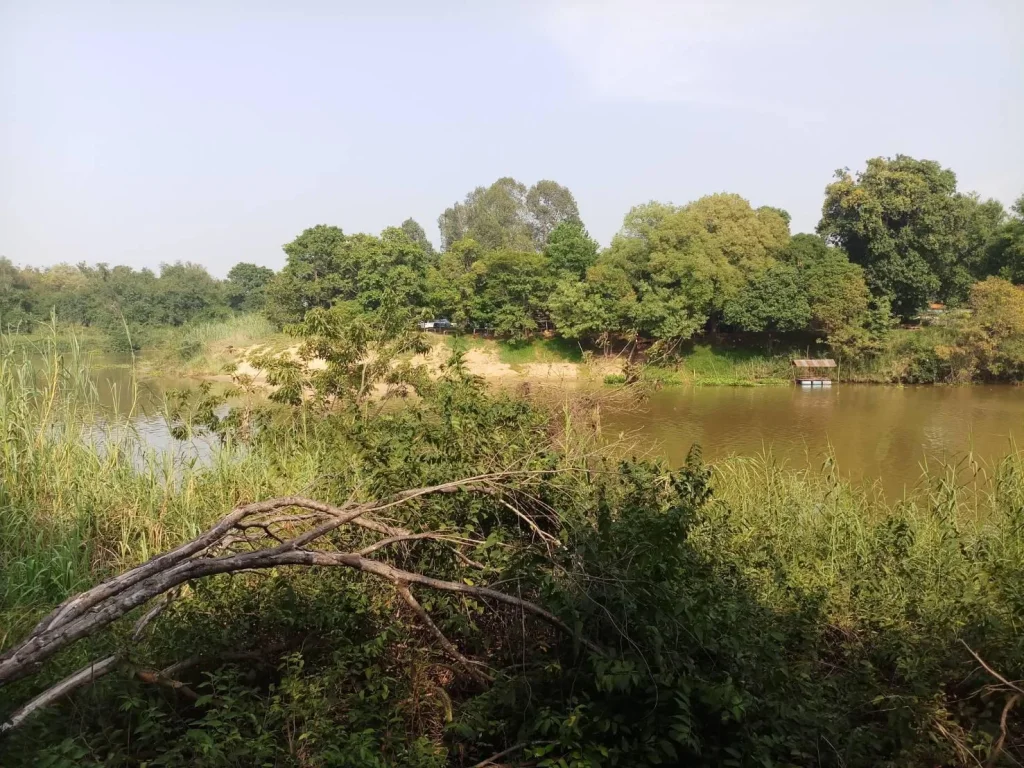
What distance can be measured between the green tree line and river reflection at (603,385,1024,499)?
10.2 feet

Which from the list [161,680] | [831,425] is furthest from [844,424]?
[161,680]

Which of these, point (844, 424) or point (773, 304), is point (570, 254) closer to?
point (773, 304)

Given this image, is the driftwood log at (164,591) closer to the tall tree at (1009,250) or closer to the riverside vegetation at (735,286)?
the riverside vegetation at (735,286)

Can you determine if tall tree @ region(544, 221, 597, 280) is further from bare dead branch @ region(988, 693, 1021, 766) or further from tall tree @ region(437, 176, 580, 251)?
bare dead branch @ region(988, 693, 1021, 766)

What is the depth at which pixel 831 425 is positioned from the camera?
47.3 ft

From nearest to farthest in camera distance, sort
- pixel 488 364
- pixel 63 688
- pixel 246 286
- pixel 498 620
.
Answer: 1. pixel 63 688
2. pixel 498 620
3. pixel 488 364
4. pixel 246 286

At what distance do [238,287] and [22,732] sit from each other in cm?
4377

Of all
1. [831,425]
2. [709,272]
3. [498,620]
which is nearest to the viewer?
[498,620]

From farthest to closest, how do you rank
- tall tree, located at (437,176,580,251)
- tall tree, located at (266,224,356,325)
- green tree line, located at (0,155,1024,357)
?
tall tree, located at (437,176,580,251) < tall tree, located at (266,224,356,325) < green tree line, located at (0,155,1024,357)

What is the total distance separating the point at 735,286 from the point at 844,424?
10.1 meters

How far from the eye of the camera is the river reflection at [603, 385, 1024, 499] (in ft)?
34.3

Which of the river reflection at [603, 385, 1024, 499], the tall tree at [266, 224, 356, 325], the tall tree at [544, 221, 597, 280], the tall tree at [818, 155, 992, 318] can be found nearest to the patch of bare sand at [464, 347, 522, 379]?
the tall tree at [544, 221, 597, 280]

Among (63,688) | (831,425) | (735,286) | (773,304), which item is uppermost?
(735,286)

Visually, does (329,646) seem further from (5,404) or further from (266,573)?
(5,404)
